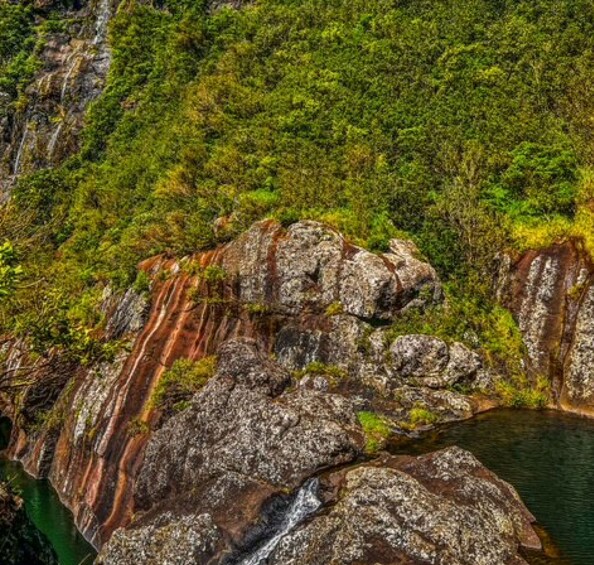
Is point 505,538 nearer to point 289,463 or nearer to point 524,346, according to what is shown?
point 289,463

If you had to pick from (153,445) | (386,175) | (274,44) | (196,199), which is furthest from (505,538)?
(274,44)

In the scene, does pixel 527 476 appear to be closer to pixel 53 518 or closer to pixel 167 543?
pixel 167 543

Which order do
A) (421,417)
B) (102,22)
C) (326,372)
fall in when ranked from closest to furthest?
1. (421,417)
2. (326,372)
3. (102,22)

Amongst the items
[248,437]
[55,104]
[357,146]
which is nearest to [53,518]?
[248,437]

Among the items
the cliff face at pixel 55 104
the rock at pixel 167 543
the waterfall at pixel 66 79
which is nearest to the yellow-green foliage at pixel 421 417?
the rock at pixel 167 543

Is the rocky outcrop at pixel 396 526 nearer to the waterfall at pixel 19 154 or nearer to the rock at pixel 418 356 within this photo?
the rock at pixel 418 356
